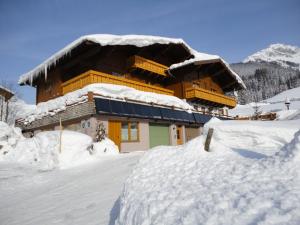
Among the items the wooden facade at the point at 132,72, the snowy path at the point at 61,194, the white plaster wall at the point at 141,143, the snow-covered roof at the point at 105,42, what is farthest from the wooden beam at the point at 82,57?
the snowy path at the point at 61,194

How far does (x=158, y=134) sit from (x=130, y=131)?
305 centimetres

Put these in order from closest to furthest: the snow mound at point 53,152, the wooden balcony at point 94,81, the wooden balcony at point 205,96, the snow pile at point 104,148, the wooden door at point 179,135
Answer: the snow mound at point 53,152, the snow pile at point 104,148, the wooden balcony at point 94,81, the wooden door at point 179,135, the wooden balcony at point 205,96

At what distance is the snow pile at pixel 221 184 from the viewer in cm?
301

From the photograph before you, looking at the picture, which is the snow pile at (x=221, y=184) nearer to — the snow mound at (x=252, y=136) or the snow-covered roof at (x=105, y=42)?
the snow mound at (x=252, y=136)

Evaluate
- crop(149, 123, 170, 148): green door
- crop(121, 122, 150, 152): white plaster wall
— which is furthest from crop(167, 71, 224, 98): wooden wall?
crop(121, 122, 150, 152): white plaster wall

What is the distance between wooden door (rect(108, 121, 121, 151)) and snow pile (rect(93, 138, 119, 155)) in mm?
1252

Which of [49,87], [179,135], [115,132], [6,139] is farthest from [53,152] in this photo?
[179,135]

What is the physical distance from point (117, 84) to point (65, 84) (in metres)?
4.13

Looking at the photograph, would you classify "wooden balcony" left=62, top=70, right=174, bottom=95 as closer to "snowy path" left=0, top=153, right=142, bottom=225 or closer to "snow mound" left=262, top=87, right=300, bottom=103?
"snowy path" left=0, top=153, right=142, bottom=225

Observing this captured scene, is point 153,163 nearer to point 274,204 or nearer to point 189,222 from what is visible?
point 189,222

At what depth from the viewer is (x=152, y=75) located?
24.3m

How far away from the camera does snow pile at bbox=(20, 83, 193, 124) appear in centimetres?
1634

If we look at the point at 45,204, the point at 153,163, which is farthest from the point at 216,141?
the point at 45,204

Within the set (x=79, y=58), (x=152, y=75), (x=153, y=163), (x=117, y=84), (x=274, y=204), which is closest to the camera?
(x=274, y=204)
